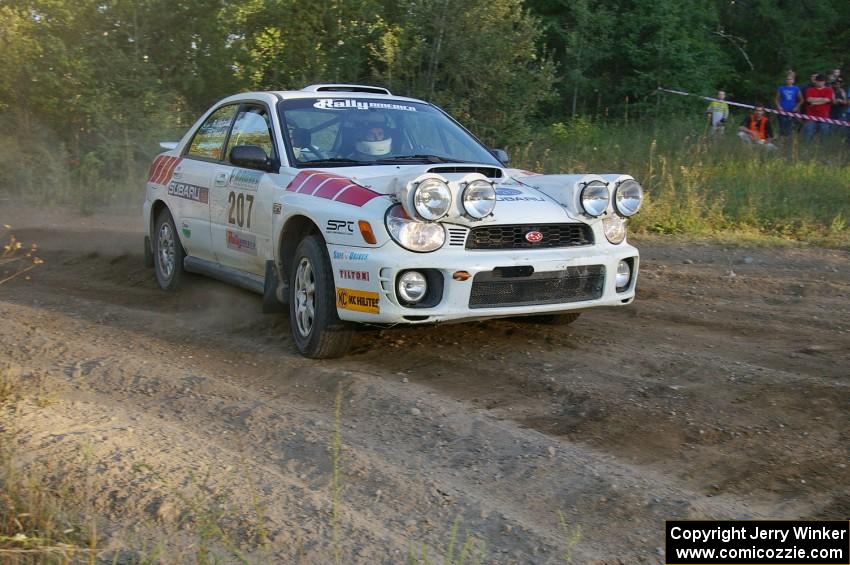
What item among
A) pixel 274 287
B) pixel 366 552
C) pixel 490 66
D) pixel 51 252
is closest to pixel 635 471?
pixel 366 552

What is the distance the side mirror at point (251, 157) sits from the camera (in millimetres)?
6312

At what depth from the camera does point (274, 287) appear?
636 centimetres

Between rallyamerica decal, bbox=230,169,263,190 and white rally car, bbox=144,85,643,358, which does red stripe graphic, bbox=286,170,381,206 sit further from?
rallyamerica decal, bbox=230,169,263,190

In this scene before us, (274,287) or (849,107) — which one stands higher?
(849,107)

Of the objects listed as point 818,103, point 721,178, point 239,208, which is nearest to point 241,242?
point 239,208

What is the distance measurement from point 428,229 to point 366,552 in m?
2.37

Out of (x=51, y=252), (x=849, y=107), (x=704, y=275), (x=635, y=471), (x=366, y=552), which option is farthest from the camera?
(x=849, y=107)

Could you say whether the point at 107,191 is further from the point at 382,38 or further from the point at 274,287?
the point at 274,287

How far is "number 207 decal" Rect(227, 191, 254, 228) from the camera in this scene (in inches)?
263

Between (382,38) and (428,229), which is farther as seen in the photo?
(382,38)

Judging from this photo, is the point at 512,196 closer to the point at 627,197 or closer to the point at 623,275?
the point at 627,197

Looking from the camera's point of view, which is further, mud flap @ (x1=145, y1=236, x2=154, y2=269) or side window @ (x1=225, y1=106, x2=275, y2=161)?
mud flap @ (x1=145, y1=236, x2=154, y2=269)

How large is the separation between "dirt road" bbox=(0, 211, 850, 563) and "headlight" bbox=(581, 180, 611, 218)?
0.88 metres

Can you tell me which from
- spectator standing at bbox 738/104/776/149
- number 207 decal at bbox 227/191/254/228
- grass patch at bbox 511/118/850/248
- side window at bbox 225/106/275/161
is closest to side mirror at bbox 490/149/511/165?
side window at bbox 225/106/275/161
